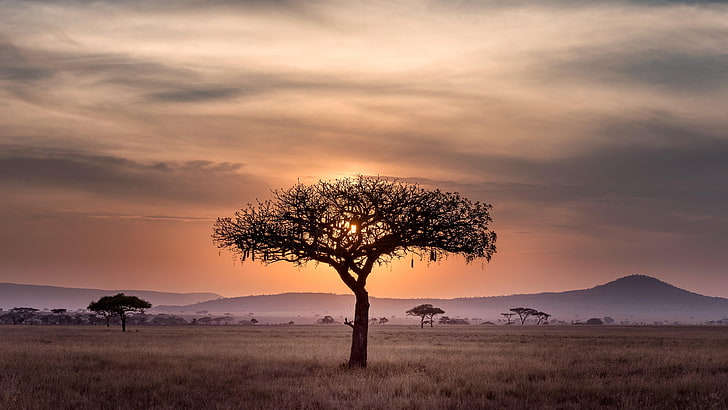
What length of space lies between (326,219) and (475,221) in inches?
267

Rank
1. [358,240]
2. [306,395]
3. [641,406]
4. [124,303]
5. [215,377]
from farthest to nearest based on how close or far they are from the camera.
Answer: [124,303]
[358,240]
[215,377]
[306,395]
[641,406]

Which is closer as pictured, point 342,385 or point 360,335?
point 342,385

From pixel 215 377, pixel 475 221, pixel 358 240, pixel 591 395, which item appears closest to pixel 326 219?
pixel 358 240

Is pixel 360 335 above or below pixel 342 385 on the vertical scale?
above

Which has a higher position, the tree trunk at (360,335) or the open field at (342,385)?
the tree trunk at (360,335)

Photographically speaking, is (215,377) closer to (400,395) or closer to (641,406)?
(400,395)

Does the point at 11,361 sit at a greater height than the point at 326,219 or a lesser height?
lesser

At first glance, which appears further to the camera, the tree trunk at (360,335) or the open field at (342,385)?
the tree trunk at (360,335)

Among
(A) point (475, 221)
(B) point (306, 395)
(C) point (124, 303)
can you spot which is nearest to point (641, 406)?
(B) point (306, 395)

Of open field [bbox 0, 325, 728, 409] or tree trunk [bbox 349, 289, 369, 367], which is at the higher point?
tree trunk [bbox 349, 289, 369, 367]

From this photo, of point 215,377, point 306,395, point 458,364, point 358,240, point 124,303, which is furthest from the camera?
point 124,303

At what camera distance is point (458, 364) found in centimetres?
3634

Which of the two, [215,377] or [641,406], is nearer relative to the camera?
[641,406]

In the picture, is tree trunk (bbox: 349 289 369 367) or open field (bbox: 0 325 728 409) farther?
tree trunk (bbox: 349 289 369 367)
